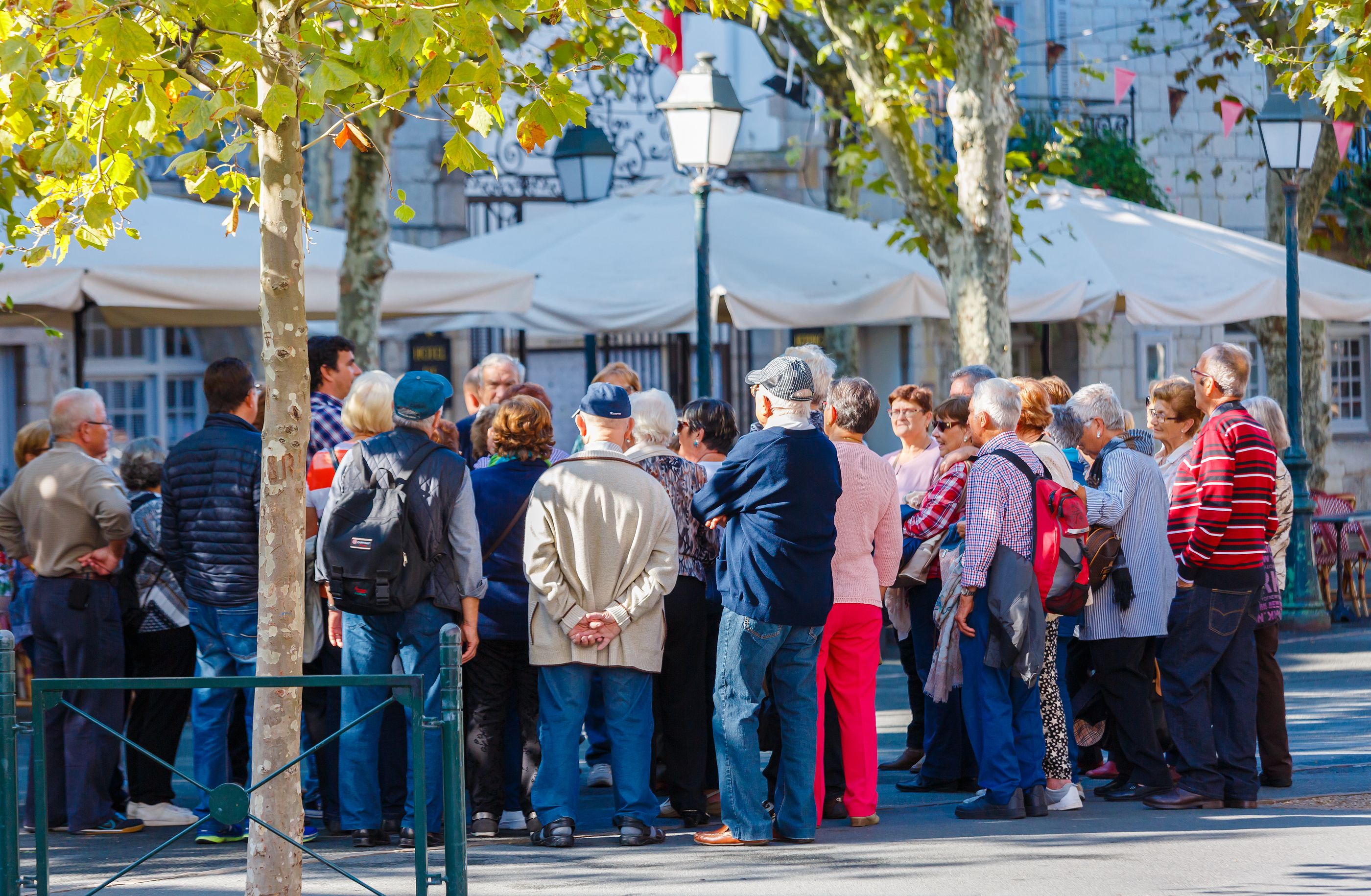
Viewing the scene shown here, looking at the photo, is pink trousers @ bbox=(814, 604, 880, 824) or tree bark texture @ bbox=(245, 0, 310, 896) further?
pink trousers @ bbox=(814, 604, 880, 824)

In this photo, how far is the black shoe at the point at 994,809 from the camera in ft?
23.0

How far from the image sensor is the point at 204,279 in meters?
9.18

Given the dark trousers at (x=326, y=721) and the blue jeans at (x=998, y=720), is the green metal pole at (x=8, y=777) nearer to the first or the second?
the dark trousers at (x=326, y=721)

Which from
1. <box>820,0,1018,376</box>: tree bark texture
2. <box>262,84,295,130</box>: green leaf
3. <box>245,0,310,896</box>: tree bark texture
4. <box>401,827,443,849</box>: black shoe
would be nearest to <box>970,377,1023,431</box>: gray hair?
<box>401,827,443,849</box>: black shoe

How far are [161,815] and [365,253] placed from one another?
4.93 m

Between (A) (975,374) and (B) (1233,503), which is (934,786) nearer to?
(B) (1233,503)

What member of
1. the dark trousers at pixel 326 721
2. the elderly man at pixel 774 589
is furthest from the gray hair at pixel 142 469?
the elderly man at pixel 774 589

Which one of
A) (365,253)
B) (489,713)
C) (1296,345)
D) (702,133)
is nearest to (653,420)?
(489,713)

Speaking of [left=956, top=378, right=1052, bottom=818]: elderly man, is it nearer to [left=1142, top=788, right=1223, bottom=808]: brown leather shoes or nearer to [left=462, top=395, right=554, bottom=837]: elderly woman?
[left=1142, top=788, right=1223, bottom=808]: brown leather shoes

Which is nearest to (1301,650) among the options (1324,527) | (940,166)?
(1324,527)

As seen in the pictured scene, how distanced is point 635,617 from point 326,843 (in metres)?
1.61

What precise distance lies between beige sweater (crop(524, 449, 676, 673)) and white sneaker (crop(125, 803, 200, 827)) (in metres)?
1.92

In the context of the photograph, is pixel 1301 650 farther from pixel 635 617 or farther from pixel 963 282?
A: pixel 635 617

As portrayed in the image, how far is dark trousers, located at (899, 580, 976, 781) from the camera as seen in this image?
7742mm
